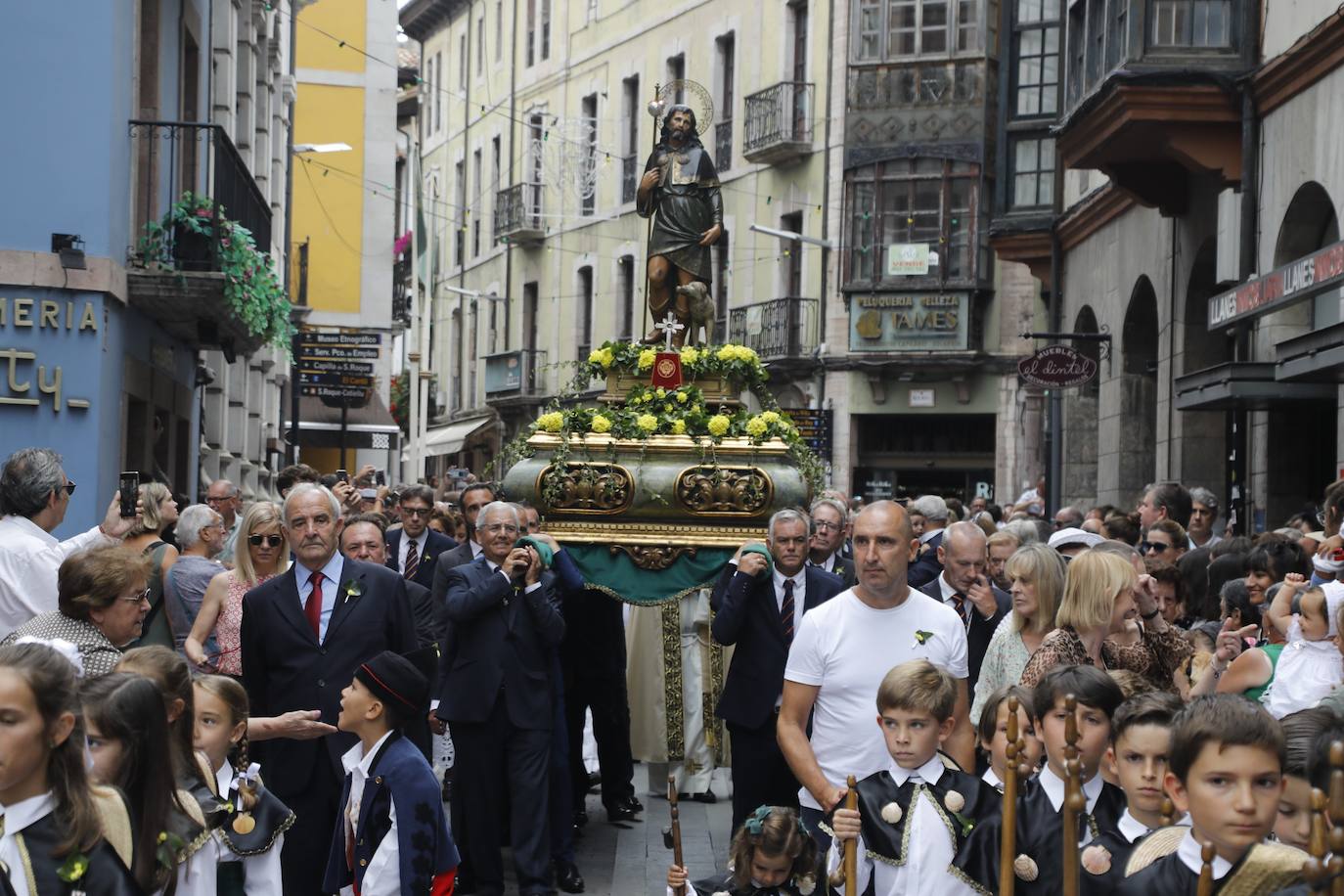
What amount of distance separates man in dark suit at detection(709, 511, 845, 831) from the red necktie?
1.97m

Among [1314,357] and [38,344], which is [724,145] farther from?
[1314,357]

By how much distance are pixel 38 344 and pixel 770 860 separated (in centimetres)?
1053

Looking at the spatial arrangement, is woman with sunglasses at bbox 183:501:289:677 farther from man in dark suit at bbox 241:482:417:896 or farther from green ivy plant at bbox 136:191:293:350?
green ivy plant at bbox 136:191:293:350

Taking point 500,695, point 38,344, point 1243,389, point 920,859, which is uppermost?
point 38,344

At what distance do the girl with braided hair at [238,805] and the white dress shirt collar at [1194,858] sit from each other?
2.55 metres

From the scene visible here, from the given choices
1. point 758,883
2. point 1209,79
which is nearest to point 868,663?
point 758,883

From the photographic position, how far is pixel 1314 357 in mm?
13328

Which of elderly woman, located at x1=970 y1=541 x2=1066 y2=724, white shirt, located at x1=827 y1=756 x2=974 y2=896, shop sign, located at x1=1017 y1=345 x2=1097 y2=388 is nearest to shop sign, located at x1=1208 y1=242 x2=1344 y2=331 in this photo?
elderly woman, located at x1=970 y1=541 x2=1066 y2=724

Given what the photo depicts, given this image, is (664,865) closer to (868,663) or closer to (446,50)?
(868,663)

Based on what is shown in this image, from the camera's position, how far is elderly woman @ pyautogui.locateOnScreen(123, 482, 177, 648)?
9336mm

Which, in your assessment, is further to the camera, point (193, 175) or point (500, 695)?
point (193, 175)

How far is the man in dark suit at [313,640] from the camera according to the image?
7809mm

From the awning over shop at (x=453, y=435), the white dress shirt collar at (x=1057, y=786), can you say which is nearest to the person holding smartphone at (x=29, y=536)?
the white dress shirt collar at (x=1057, y=786)

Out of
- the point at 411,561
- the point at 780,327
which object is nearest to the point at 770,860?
the point at 411,561
